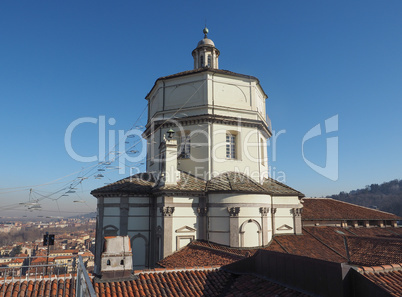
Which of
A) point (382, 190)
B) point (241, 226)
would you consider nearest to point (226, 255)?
point (241, 226)

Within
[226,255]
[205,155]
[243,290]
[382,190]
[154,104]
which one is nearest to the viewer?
[243,290]

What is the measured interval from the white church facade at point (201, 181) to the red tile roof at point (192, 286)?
7255 millimetres

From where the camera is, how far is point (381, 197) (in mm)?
129125

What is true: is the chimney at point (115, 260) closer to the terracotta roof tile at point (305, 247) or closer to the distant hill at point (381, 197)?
the terracotta roof tile at point (305, 247)

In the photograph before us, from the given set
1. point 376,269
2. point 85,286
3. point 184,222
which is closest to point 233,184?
point 184,222

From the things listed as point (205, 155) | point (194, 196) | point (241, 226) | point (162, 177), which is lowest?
point (241, 226)

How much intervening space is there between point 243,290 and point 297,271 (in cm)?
204

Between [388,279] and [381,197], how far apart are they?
144 m

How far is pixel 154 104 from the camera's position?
80.3 ft

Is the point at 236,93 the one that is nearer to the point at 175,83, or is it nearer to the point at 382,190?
the point at 175,83

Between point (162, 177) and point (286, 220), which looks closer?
point (162, 177)

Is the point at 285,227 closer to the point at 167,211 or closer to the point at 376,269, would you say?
the point at 167,211

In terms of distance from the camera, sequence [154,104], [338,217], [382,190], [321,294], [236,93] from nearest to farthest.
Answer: [321,294] → [236,93] → [154,104] → [338,217] → [382,190]

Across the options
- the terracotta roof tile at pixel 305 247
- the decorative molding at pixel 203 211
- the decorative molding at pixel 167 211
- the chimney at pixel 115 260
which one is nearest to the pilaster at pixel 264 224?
the terracotta roof tile at pixel 305 247
